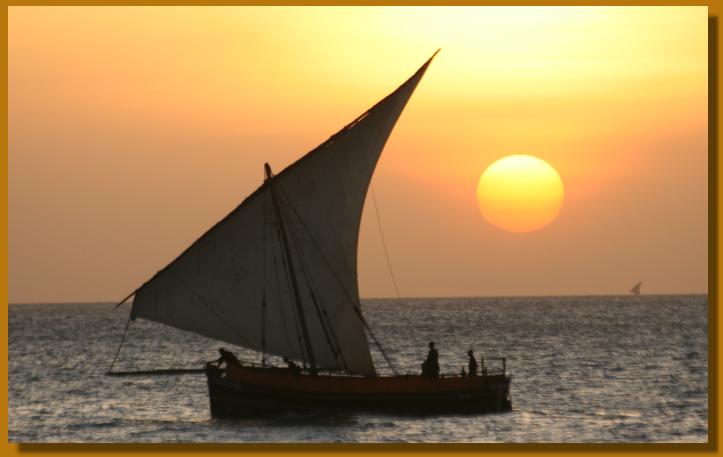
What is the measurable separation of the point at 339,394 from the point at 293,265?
434 cm

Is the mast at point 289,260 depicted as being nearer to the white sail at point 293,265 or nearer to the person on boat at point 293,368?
the white sail at point 293,265

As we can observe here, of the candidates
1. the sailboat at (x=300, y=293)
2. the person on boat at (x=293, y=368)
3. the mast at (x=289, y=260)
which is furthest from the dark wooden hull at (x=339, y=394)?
the mast at (x=289, y=260)

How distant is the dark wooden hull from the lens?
150 ft

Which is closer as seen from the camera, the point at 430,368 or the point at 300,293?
the point at 300,293

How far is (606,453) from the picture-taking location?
85.5ft

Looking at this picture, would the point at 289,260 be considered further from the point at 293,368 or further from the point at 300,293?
the point at 293,368

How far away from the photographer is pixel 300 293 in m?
45.8

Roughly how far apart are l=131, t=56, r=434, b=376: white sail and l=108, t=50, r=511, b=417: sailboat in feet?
0.10

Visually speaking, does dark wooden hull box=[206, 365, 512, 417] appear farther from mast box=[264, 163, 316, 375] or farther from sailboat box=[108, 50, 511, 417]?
mast box=[264, 163, 316, 375]

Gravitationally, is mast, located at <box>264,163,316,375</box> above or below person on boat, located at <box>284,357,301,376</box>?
above

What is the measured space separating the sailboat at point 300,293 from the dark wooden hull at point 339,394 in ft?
0.10

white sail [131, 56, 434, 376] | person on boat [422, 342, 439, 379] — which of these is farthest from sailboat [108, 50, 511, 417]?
person on boat [422, 342, 439, 379]

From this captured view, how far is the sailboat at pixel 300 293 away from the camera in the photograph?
144 ft

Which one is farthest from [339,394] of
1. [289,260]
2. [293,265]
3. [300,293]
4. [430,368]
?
[289,260]
